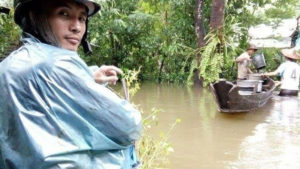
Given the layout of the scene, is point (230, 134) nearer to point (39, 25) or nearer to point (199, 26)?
point (39, 25)

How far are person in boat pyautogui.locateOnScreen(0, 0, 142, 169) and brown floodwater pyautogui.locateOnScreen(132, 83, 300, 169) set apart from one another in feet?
12.9

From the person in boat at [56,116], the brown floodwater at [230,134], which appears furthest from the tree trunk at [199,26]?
the person in boat at [56,116]

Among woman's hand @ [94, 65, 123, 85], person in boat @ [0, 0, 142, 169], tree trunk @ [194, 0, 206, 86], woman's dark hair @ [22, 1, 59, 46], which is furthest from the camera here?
tree trunk @ [194, 0, 206, 86]

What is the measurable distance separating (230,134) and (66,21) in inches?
231

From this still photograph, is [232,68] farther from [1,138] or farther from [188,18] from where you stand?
[1,138]

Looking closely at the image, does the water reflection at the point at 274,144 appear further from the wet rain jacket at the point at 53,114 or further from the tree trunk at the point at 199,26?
the tree trunk at the point at 199,26

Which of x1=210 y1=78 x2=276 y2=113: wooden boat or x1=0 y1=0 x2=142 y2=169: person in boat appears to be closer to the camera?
x1=0 y1=0 x2=142 y2=169: person in boat

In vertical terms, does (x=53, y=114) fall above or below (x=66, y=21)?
below

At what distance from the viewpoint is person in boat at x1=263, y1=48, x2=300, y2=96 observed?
9.70m

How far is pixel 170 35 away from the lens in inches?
580

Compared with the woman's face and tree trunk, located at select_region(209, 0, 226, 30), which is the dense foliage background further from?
the woman's face

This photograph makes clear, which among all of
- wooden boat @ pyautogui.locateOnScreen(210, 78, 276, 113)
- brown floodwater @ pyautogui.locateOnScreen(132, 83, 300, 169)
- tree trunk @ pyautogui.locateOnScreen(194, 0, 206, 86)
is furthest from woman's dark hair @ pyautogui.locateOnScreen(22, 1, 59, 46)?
tree trunk @ pyautogui.locateOnScreen(194, 0, 206, 86)

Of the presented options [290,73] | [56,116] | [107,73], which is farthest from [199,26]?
[56,116]

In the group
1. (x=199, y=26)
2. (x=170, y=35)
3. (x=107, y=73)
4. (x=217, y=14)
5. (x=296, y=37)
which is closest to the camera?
(x=107, y=73)
